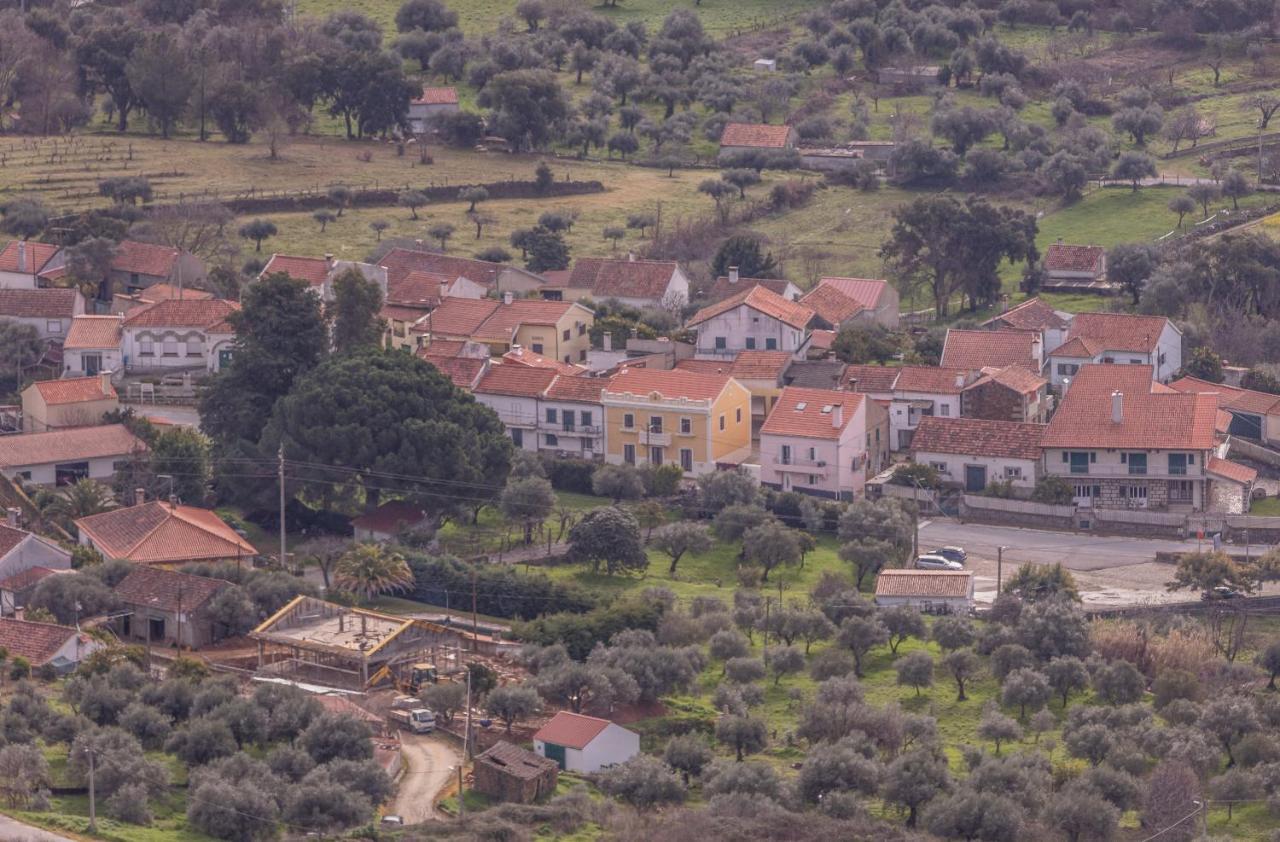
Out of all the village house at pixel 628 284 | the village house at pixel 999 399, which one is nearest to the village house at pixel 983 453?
the village house at pixel 999 399

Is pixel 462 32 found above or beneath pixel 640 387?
above

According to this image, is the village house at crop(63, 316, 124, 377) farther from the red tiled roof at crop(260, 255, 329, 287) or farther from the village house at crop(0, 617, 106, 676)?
the village house at crop(0, 617, 106, 676)

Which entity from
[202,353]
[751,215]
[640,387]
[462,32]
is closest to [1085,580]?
[640,387]

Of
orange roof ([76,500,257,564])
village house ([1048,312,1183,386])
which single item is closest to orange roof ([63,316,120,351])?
orange roof ([76,500,257,564])

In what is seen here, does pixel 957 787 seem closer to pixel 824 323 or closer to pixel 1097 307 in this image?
pixel 824 323

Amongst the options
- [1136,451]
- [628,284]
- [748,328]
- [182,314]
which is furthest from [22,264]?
[1136,451]

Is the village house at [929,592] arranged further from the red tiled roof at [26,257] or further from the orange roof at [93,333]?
the red tiled roof at [26,257]
